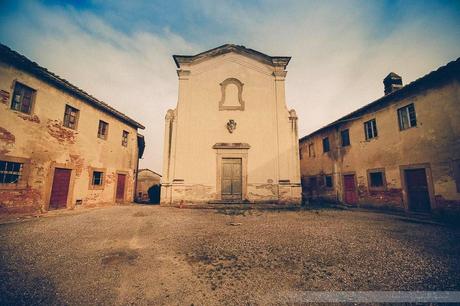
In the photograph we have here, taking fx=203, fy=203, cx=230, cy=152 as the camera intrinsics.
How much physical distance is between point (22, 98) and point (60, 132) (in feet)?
6.43

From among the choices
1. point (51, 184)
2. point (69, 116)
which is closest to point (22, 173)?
point (51, 184)

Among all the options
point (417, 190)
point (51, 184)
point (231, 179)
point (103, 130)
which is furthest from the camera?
point (103, 130)

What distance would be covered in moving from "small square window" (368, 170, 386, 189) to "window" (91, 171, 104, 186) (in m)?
16.7

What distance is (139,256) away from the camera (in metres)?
4.17

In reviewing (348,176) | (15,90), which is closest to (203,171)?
(15,90)

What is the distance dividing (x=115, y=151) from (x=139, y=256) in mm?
11468

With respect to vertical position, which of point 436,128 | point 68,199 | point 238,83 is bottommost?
point 68,199

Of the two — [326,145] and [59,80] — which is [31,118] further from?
[326,145]

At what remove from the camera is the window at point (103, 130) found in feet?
41.3

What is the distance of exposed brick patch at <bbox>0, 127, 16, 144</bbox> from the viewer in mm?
7578

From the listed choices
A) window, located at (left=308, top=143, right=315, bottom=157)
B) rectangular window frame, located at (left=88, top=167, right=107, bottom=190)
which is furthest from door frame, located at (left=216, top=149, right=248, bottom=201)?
window, located at (left=308, top=143, right=315, bottom=157)

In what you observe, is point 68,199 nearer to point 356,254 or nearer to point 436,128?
point 356,254

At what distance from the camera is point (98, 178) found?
12.4m

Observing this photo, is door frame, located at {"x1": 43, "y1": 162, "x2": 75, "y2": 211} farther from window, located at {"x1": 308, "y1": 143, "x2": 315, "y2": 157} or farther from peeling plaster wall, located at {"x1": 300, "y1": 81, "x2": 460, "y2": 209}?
window, located at {"x1": 308, "y1": 143, "x2": 315, "y2": 157}
